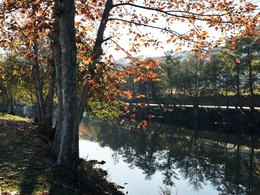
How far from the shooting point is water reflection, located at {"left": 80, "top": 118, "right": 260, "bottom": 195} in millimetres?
19466

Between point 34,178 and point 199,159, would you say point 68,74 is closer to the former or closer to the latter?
point 34,178

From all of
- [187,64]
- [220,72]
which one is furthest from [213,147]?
[187,64]

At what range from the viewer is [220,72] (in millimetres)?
54562

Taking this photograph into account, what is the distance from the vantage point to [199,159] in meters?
26.6

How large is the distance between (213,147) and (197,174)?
12.7 m

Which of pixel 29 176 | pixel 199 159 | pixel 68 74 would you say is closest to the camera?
pixel 29 176

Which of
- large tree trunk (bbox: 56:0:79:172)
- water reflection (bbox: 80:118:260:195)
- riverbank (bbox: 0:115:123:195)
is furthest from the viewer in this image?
water reflection (bbox: 80:118:260:195)

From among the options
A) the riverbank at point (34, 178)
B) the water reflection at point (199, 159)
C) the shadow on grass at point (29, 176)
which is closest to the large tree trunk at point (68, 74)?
the riverbank at point (34, 178)

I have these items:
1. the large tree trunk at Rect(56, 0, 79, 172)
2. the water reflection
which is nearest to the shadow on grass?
the large tree trunk at Rect(56, 0, 79, 172)

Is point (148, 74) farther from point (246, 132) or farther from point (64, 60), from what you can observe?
point (246, 132)

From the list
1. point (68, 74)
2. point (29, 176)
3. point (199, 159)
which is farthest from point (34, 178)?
point (199, 159)

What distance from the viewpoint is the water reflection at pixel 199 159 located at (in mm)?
19466

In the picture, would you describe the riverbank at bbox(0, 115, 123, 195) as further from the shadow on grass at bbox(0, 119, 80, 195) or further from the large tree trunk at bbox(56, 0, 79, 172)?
the large tree trunk at bbox(56, 0, 79, 172)

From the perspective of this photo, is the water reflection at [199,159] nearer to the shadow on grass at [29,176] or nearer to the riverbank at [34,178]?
the riverbank at [34,178]
